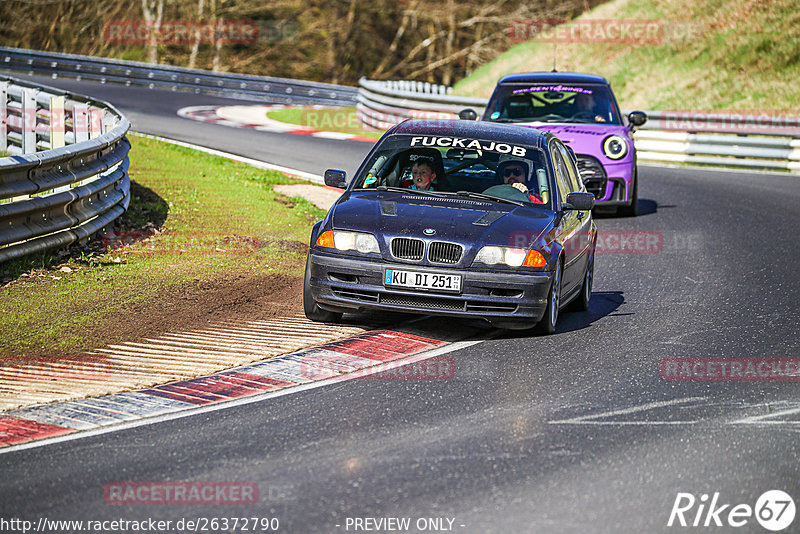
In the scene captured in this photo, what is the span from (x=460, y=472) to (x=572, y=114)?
36.4 feet

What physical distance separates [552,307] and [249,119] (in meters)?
21.7

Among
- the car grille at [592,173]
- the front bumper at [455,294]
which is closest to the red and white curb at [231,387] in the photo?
the front bumper at [455,294]

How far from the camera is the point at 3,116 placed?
17125 millimetres

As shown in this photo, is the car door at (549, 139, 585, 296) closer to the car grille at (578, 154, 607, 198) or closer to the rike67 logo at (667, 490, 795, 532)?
the rike67 logo at (667, 490, 795, 532)

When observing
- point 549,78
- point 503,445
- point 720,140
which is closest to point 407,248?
point 503,445

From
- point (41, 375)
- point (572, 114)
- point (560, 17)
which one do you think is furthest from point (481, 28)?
Result: point (41, 375)

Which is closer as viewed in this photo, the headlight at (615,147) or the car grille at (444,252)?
the car grille at (444,252)

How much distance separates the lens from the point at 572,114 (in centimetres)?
1577

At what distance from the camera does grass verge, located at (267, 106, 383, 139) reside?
28.4 m

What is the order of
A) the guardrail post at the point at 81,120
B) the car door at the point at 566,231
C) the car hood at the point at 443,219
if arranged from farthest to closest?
the guardrail post at the point at 81,120, the car door at the point at 566,231, the car hood at the point at 443,219

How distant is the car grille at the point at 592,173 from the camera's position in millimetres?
14820

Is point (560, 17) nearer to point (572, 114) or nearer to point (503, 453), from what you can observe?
point (572, 114)

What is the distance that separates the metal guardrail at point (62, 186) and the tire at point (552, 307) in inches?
175

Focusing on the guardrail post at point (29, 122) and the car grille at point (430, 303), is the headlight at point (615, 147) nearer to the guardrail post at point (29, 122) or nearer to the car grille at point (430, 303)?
the car grille at point (430, 303)
